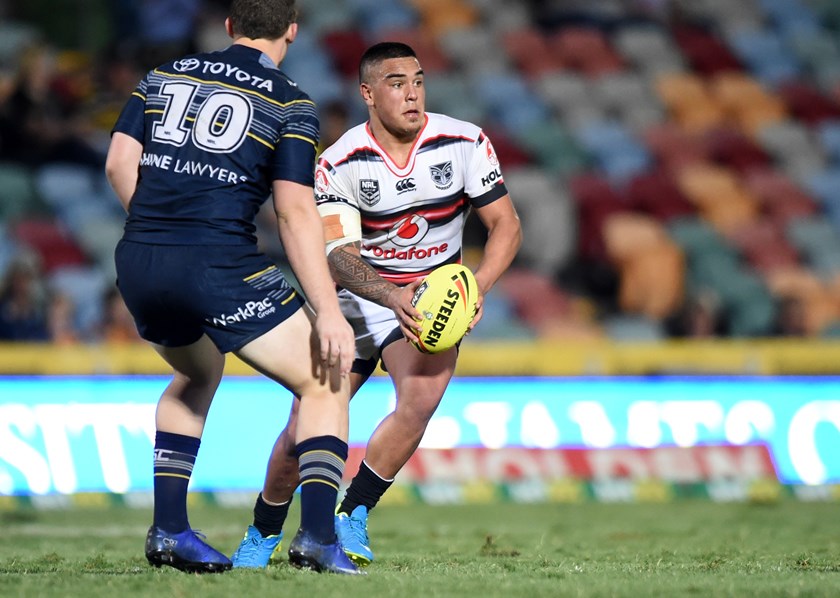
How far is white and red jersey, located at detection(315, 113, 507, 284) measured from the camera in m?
6.11

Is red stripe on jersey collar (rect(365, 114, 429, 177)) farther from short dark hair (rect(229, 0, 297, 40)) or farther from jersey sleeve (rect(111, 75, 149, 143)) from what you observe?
jersey sleeve (rect(111, 75, 149, 143))

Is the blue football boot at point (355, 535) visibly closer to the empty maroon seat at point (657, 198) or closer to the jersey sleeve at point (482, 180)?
the jersey sleeve at point (482, 180)

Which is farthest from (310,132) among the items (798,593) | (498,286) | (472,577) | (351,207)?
(498,286)

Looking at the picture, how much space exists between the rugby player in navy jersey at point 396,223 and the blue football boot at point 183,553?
3.08ft

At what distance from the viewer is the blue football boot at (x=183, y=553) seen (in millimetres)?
4984

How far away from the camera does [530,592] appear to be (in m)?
4.51

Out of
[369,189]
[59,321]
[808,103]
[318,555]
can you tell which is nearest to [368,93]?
[369,189]

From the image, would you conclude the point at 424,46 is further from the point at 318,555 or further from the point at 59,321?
the point at 318,555

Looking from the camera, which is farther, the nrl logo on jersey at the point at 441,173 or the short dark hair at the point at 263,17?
the nrl logo on jersey at the point at 441,173

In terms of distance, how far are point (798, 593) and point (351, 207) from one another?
2.72 m

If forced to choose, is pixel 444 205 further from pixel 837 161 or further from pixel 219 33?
pixel 837 161

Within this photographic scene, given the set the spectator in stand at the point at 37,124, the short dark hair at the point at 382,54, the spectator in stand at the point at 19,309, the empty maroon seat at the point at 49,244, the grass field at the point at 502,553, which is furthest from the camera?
the spectator in stand at the point at 37,124

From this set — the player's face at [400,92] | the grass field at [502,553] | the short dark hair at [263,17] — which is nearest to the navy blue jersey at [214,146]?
the short dark hair at [263,17]

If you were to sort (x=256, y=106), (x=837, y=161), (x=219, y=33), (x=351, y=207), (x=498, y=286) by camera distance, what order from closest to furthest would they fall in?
(x=256, y=106) < (x=351, y=207) < (x=498, y=286) < (x=219, y=33) < (x=837, y=161)
